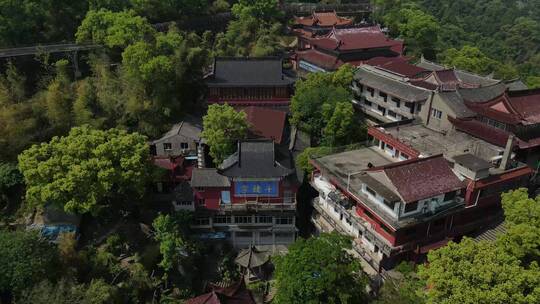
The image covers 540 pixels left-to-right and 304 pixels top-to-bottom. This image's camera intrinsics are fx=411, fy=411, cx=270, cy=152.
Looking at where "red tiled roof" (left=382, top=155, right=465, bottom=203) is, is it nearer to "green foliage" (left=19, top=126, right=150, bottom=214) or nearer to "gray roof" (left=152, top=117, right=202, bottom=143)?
"green foliage" (left=19, top=126, right=150, bottom=214)

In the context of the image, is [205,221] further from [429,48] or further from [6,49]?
[429,48]

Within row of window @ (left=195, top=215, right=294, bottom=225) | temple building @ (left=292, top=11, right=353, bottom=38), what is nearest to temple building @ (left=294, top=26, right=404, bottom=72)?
temple building @ (left=292, top=11, right=353, bottom=38)

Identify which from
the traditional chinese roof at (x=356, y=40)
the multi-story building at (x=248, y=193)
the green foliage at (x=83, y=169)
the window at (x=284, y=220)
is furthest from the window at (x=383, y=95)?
the green foliage at (x=83, y=169)

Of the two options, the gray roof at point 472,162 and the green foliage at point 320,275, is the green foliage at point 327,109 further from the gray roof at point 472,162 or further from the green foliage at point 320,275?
the green foliage at point 320,275

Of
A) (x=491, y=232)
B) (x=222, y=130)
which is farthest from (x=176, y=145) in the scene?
(x=491, y=232)

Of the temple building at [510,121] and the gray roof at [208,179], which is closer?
the temple building at [510,121]

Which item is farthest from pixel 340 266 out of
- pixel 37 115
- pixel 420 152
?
pixel 37 115
